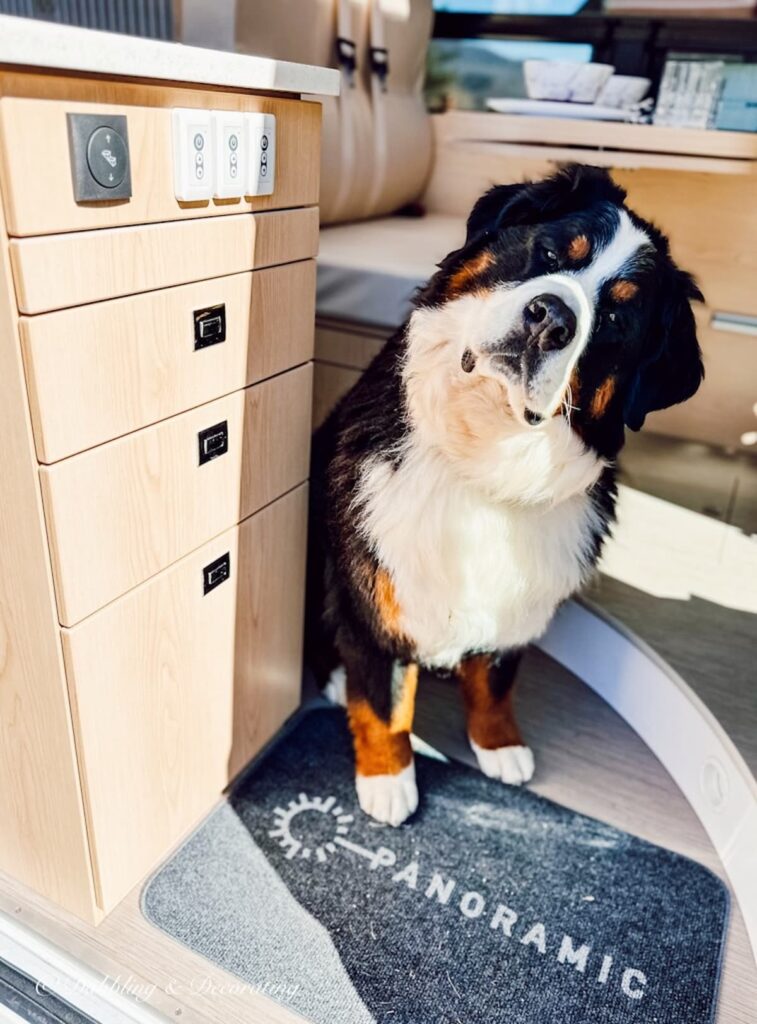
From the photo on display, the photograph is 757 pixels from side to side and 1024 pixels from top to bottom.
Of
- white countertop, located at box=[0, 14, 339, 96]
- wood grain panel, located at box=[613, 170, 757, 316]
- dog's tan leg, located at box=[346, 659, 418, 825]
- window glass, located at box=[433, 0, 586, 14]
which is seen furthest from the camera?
window glass, located at box=[433, 0, 586, 14]

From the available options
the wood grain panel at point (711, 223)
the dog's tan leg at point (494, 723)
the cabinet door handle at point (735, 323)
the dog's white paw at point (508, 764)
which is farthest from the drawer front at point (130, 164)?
the cabinet door handle at point (735, 323)

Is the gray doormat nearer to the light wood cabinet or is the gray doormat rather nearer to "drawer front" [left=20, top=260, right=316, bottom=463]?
the light wood cabinet

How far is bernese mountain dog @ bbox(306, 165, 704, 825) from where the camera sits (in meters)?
1.06

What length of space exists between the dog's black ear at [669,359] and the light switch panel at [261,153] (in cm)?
58

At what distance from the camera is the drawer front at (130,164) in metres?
0.76

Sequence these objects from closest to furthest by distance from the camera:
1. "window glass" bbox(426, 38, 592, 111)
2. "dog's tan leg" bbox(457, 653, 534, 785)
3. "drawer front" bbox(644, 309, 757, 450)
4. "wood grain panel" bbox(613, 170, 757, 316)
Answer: "dog's tan leg" bbox(457, 653, 534, 785) < "wood grain panel" bbox(613, 170, 757, 316) < "drawer front" bbox(644, 309, 757, 450) < "window glass" bbox(426, 38, 592, 111)

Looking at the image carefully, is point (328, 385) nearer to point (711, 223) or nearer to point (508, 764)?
point (508, 764)

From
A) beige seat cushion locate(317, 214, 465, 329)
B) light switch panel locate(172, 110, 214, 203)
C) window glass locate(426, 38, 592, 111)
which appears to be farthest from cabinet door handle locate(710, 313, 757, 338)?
light switch panel locate(172, 110, 214, 203)

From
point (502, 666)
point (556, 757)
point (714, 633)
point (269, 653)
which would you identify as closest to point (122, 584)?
point (269, 653)

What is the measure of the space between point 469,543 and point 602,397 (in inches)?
11.8

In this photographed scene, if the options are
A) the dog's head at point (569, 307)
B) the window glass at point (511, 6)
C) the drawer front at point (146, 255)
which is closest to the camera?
the drawer front at point (146, 255)

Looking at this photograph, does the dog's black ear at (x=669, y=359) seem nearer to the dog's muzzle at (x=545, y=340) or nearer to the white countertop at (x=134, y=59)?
the dog's muzzle at (x=545, y=340)

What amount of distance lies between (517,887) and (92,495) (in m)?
0.95

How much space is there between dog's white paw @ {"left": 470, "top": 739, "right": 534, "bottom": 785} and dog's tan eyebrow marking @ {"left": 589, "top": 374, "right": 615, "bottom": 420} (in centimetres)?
72
